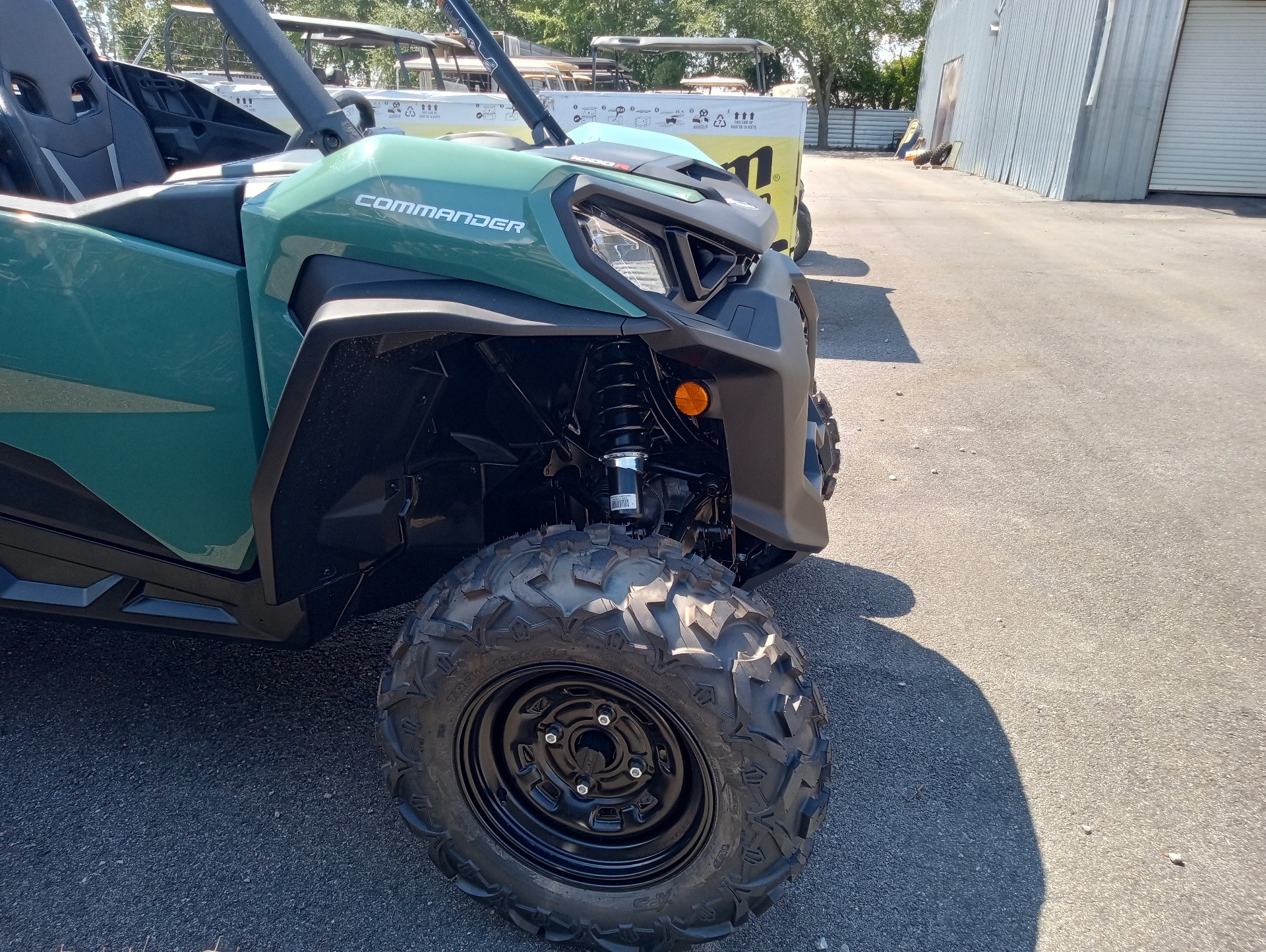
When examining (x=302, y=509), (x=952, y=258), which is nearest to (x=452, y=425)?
(x=302, y=509)

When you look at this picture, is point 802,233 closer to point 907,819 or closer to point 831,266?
point 831,266

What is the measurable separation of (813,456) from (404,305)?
136 cm

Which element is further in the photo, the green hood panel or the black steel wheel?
the black steel wheel

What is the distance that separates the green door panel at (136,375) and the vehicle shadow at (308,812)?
0.73m

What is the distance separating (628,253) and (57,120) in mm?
1976

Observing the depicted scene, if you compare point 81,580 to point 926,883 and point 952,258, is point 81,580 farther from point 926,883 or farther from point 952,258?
point 952,258

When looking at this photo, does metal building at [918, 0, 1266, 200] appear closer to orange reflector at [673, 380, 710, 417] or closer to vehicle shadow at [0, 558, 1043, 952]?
vehicle shadow at [0, 558, 1043, 952]

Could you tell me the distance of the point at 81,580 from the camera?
7.74ft

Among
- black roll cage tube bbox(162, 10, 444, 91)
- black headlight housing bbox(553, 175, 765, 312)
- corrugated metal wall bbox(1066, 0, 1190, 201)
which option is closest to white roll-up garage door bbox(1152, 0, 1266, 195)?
corrugated metal wall bbox(1066, 0, 1190, 201)

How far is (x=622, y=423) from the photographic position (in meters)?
→ 2.10

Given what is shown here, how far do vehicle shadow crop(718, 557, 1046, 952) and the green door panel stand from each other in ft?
5.05

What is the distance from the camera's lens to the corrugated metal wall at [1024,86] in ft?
55.9

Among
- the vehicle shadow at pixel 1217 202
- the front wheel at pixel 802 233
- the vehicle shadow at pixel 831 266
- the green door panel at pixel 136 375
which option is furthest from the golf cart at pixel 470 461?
the vehicle shadow at pixel 1217 202

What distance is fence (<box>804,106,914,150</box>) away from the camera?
127 ft
